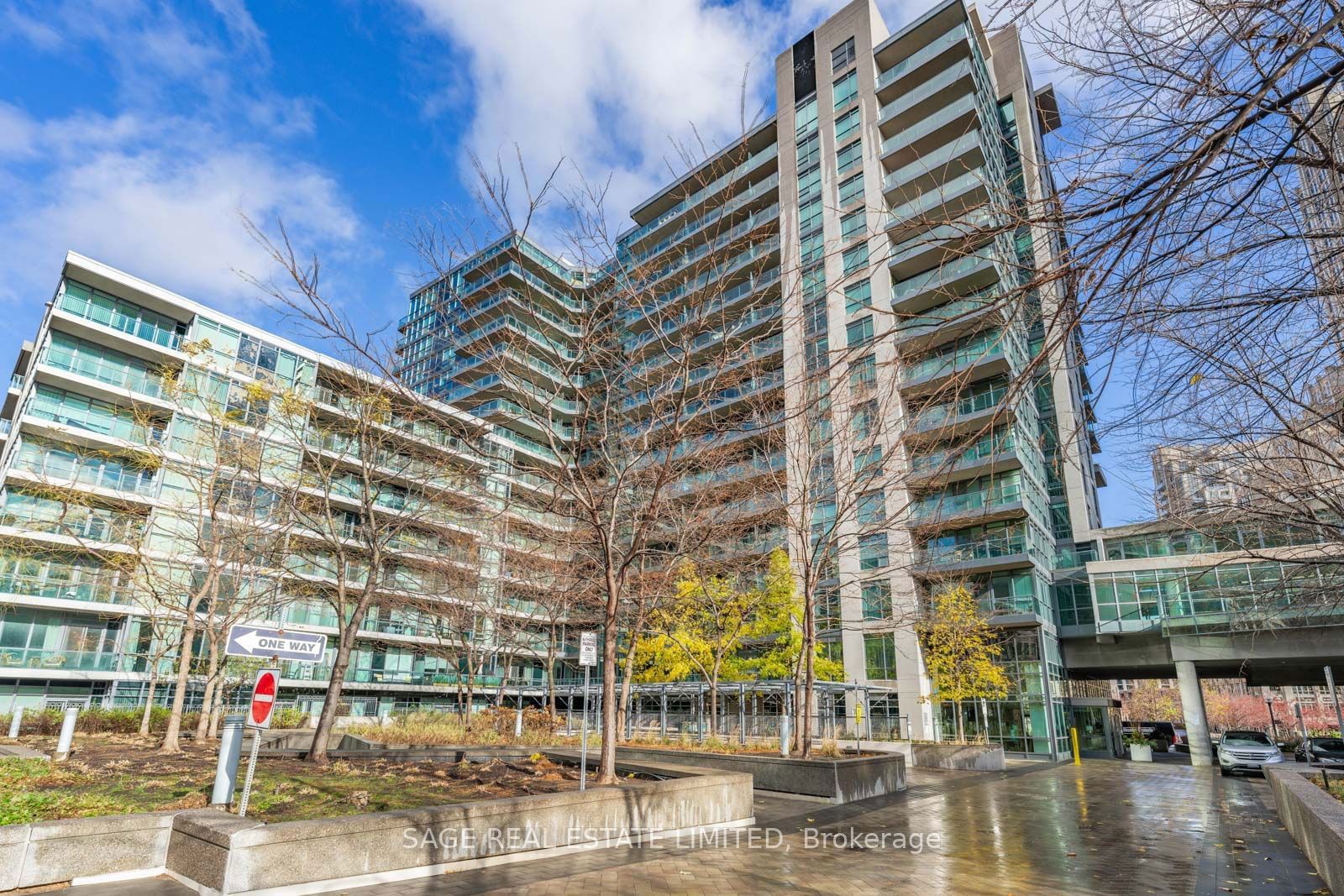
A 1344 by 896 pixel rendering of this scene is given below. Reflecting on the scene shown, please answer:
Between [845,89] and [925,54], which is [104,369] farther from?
[925,54]

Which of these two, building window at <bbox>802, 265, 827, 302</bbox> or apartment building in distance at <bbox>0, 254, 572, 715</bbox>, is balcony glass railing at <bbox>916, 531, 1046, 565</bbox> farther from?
apartment building in distance at <bbox>0, 254, 572, 715</bbox>

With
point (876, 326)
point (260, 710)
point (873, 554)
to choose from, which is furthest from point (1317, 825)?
point (876, 326)

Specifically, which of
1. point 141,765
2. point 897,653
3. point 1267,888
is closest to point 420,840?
point 141,765

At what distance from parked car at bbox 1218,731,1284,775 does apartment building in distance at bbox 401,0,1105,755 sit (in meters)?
7.69

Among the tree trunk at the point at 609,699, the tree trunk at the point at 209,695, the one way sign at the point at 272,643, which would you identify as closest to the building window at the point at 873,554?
the tree trunk at the point at 609,699

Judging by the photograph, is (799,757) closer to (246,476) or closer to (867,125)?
(246,476)

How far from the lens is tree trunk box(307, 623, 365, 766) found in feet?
42.9

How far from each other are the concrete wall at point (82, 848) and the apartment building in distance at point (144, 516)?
628 inches

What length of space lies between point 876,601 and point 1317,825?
26.2 meters

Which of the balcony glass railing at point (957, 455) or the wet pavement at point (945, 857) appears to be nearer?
the balcony glass railing at point (957, 455)

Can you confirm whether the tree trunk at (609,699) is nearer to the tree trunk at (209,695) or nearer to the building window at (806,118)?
the tree trunk at (209,695)

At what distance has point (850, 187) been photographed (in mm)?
42938

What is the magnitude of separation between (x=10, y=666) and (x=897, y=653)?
128 ft

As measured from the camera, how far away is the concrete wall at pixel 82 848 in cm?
592
